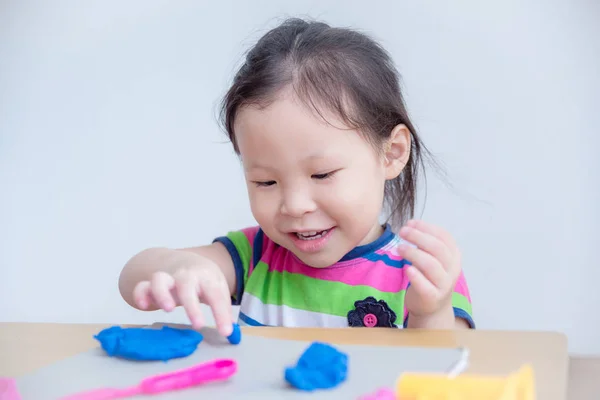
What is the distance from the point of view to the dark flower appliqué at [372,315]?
782mm

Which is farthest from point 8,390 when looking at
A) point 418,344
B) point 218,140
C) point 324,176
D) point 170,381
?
point 218,140

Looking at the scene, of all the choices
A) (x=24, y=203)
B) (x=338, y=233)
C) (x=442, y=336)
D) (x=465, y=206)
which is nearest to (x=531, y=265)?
(x=465, y=206)

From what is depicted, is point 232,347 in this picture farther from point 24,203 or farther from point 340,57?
point 24,203

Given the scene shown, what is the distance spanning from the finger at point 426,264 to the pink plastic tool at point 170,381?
19 centimetres

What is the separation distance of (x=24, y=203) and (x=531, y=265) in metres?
0.98

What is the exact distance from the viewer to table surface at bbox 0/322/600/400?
1.53 ft

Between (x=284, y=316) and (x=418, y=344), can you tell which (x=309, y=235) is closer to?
(x=284, y=316)

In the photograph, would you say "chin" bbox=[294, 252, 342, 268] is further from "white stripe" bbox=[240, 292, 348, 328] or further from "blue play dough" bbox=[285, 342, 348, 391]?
"blue play dough" bbox=[285, 342, 348, 391]

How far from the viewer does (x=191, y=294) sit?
21.9 inches

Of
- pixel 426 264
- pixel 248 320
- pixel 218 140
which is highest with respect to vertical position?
pixel 218 140

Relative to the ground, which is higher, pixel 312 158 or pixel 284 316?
pixel 312 158

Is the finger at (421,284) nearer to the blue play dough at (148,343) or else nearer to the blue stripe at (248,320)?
the blue play dough at (148,343)

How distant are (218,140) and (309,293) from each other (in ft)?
2.07

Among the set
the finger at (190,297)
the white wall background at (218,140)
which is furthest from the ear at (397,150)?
the white wall background at (218,140)
